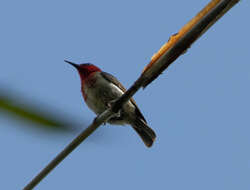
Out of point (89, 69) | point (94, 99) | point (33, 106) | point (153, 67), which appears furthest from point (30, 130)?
point (89, 69)

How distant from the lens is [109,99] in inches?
246

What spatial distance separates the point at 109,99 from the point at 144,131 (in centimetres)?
125

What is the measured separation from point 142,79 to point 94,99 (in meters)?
5.32

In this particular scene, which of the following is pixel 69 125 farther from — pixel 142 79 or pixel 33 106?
pixel 142 79

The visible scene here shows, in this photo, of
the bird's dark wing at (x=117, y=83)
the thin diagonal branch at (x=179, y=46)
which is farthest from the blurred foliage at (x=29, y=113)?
the bird's dark wing at (x=117, y=83)

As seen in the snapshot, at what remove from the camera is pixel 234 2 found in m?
0.72

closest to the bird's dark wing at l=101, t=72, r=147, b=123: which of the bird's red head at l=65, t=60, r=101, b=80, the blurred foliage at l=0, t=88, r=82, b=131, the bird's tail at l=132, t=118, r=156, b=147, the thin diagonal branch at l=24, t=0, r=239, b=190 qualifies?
the bird's tail at l=132, t=118, r=156, b=147

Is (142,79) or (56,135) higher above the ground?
(142,79)

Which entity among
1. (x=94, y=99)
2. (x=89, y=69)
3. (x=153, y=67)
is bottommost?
(x=153, y=67)

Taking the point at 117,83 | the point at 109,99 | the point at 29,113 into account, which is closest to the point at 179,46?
the point at 29,113

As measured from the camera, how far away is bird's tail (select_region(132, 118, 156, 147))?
21.9ft

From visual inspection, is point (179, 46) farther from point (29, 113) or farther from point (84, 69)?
point (84, 69)

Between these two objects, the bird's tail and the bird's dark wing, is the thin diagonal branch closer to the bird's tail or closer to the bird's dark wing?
the bird's dark wing

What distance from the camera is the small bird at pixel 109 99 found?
623 centimetres
